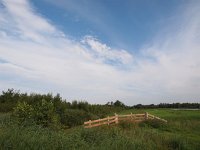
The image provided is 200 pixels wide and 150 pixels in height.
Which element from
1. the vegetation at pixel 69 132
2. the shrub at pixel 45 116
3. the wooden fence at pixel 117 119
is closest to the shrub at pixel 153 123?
the vegetation at pixel 69 132

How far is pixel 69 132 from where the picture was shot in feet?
58.3

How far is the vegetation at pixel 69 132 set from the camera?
1118 centimetres

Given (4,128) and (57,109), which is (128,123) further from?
(4,128)

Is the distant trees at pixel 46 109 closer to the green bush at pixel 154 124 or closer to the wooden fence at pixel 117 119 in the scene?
the wooden fence at pixel 117 119

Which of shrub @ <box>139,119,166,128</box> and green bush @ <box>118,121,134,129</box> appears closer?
green bush @ <box>118,121,134,129</box>

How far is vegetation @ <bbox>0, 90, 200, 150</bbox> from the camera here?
11.2 m

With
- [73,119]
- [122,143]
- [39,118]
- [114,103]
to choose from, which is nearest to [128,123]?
[73,119]

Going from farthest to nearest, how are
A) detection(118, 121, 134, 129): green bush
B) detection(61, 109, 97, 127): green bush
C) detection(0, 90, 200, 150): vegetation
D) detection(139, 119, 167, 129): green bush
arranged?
detection(139, 119, 167, 129): green bush
detection(61, 109, 97, 127): green bush
detection(118, 121, 134, 129): green bush
detection(0, 90, 200, 150): vegetation

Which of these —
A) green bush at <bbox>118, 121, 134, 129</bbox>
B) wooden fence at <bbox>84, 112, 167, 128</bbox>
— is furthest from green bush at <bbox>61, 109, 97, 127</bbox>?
green bush at <bbox>118, 121, 134, 129</bbox>

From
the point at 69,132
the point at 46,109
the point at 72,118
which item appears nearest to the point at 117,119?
the point at 72,118

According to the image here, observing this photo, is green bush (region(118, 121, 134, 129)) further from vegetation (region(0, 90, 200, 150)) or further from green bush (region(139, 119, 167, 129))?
green bush (region(139, 119, 167, 129))

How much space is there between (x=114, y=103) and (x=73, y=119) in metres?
39.0

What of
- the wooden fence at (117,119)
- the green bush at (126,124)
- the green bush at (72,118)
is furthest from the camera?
the green bush at (72,118)

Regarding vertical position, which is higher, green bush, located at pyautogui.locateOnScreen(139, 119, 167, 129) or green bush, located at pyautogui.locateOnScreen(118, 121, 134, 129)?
green bush, located at pyautogui.locateOnScreen(139, 119, 167, 129)
